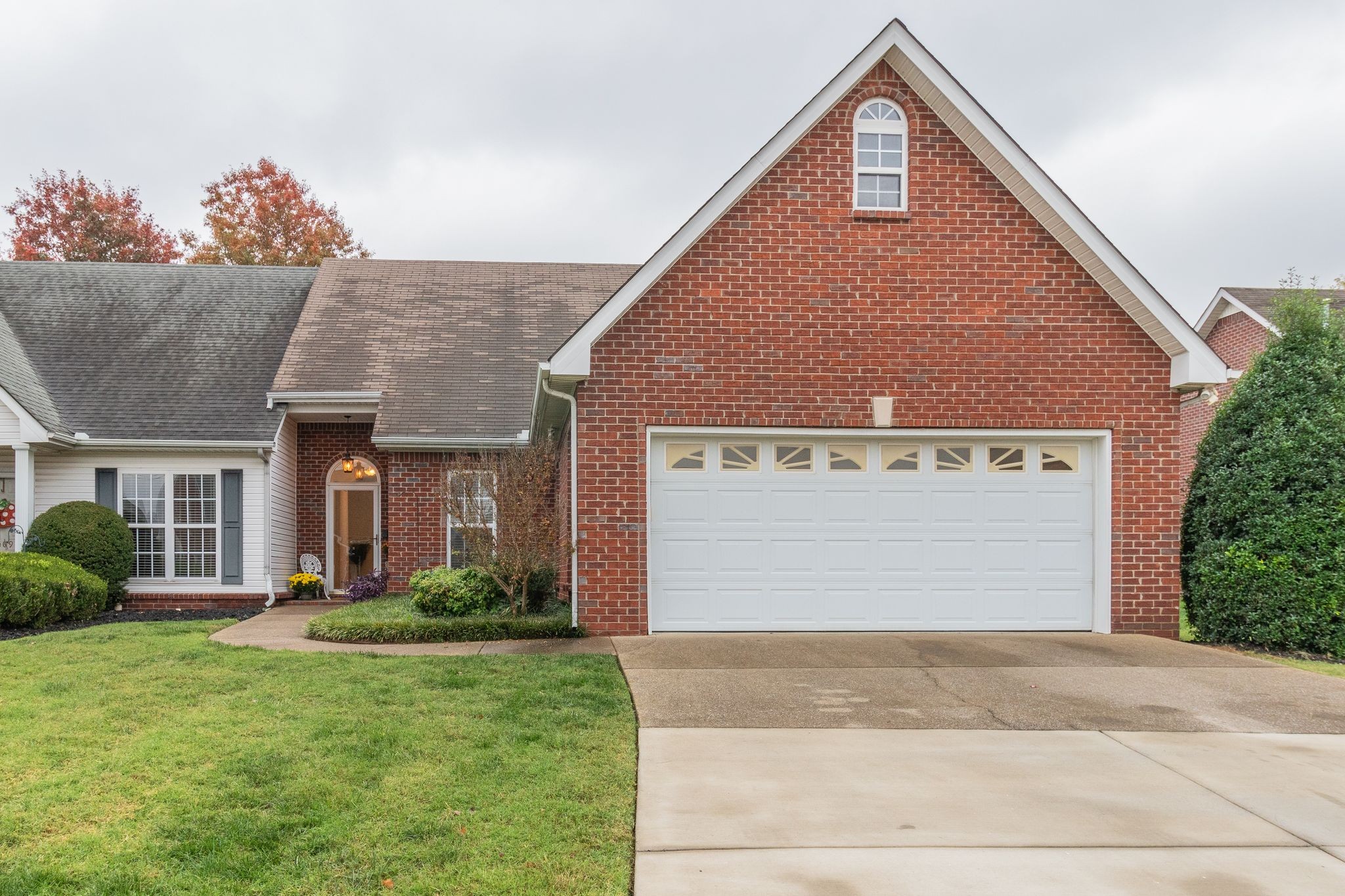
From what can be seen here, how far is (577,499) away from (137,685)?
177 inches

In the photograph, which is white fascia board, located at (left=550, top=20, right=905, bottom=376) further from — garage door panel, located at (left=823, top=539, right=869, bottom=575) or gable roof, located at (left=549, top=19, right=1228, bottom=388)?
garage door panel, located at (left=823, top=539, right=869, bottom=575)

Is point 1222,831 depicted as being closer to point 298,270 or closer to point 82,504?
point 82,504

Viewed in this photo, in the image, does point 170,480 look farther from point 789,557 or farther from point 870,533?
point 870,533

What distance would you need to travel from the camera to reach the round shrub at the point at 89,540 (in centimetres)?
1420

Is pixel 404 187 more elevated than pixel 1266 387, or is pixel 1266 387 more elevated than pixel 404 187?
pixel 404 187

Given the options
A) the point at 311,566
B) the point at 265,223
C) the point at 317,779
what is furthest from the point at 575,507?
the point at 265,223

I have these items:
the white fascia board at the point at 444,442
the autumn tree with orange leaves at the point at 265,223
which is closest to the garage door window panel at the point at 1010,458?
the white fascia board at the point at 444,442

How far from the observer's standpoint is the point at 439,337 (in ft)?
60.4

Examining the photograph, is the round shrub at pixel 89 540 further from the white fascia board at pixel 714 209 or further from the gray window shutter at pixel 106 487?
the white fascia board at pixel 714 209

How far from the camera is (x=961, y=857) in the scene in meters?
4.36

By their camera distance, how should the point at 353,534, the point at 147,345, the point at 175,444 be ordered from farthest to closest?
the point at 147,345, the point at 353,534, the point at 175,444

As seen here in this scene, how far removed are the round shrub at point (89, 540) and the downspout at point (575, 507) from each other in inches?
334

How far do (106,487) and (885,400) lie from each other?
1282 centimetres

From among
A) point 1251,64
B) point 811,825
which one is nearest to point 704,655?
point 811,825
